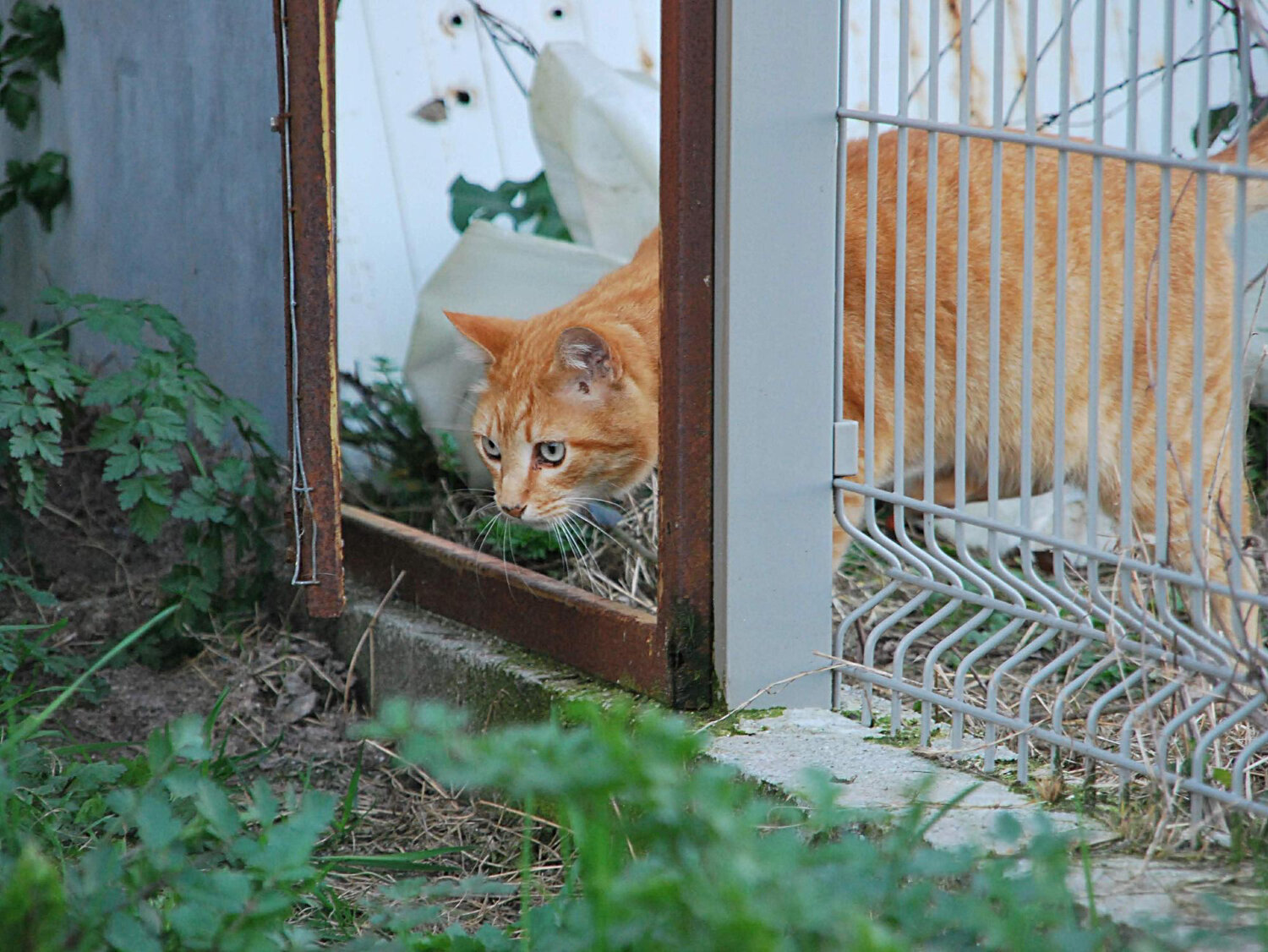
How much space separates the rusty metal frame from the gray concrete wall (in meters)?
1.20

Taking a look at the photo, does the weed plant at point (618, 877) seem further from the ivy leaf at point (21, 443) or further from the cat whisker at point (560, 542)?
the cat whisker at point (560, 542)

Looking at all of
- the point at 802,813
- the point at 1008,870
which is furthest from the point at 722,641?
the point at 1008,870

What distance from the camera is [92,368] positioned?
139 inches

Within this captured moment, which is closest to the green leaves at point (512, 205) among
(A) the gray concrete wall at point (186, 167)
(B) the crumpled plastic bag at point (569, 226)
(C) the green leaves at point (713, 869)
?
(B) the crumpled plastic bag at point (569, 226)

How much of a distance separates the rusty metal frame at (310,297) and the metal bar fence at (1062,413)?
2.88ft

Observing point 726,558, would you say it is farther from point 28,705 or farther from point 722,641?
point 28,705

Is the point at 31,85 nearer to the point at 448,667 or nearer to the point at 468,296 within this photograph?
the point at 468,296

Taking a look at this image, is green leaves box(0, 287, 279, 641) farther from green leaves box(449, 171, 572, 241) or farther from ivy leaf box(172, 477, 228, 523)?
green leaves box(449, 171, 572, 241)

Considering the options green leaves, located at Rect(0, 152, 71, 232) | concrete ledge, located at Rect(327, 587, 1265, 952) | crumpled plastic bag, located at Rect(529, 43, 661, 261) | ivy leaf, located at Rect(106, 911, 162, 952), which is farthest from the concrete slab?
green leaves, located at Rect(0, 152, 71, 232)

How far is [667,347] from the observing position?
2203 millimetres

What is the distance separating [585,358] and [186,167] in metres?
1.41

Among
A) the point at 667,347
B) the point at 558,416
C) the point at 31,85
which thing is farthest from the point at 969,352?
the point at 31,85

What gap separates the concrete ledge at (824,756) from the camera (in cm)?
146

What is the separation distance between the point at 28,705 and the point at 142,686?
0.94ft
